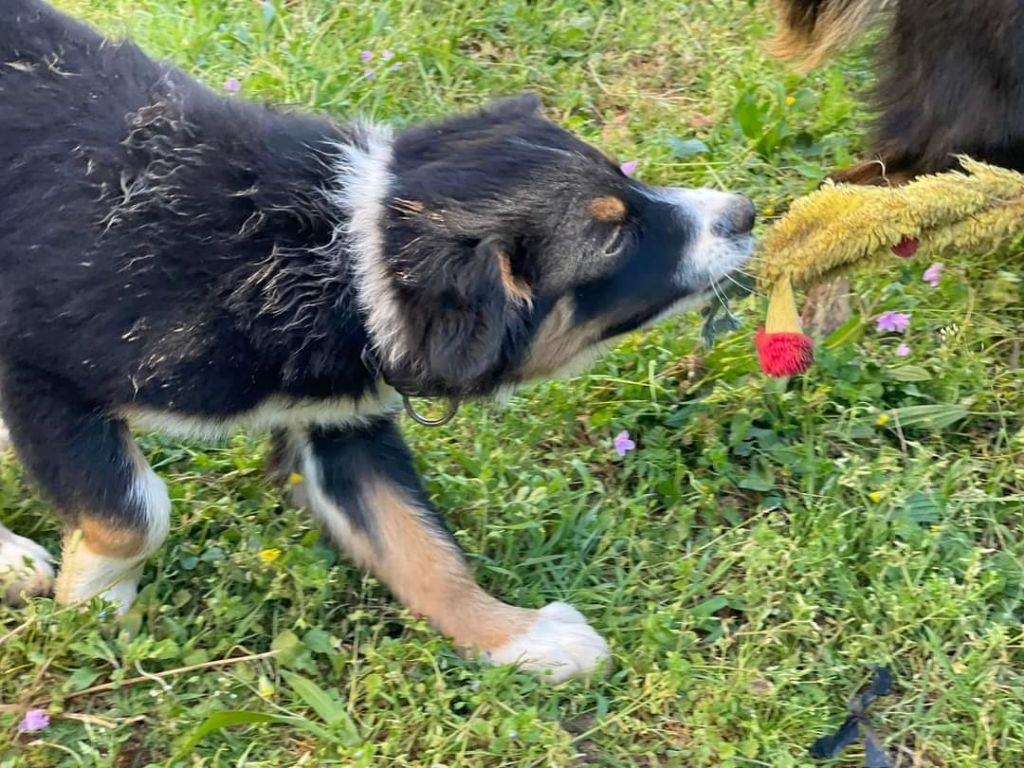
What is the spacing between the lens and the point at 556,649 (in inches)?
117

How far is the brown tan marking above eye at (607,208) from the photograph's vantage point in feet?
9.21

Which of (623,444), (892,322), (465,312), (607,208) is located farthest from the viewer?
(892,322)

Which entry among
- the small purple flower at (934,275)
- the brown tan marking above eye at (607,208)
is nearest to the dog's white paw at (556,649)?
the brown tan marking above eye at (607,208)

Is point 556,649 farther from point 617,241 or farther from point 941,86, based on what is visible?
point 941,86

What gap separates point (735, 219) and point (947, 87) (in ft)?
2.56

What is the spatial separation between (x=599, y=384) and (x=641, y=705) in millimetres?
1119

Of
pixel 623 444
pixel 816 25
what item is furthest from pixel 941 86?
pixel 623 444

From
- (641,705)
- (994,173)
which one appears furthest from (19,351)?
(994,173)

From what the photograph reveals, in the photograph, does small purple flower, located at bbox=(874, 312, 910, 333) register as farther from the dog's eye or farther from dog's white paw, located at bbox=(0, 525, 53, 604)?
dog's white paw, located at bbox=(0, 525, 53, 604)

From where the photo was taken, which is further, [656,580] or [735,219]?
[656,580]

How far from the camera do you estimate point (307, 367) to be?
279cm

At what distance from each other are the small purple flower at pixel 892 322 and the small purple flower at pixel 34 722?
8.58 feet

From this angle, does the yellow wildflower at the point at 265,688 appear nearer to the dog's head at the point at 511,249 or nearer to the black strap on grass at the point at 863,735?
the dog's head at the point at 511,249

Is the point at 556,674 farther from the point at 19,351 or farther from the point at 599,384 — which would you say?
the point at 19,351
